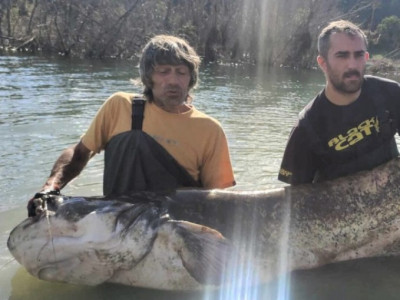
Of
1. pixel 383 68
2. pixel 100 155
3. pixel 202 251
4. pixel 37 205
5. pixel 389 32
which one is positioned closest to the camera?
pixel 202 251

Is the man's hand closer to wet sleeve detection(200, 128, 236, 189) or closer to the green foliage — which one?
wet sleeve detection(200, 128, 236, 189)

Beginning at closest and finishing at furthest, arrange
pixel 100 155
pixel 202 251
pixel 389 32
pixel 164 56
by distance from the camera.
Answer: pixel 202 251
pixel 164 56
pixel 100 155
pixel 389 32

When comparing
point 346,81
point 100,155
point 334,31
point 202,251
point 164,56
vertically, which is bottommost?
point 100,155

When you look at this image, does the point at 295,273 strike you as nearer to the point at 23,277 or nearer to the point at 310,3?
the point at 23,277

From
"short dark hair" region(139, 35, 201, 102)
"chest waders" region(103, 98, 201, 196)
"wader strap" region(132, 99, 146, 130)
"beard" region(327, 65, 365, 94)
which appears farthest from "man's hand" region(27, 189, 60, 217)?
"beard" region(327, 65, 365, 94)

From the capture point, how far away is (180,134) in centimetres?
383

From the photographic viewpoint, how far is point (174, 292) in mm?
3426

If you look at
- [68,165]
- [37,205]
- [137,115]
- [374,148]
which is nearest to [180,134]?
[137,115]

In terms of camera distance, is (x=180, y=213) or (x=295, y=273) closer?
(x=180, y=213)

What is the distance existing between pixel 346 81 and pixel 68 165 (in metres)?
2.33

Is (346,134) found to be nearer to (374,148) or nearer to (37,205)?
(374,148)

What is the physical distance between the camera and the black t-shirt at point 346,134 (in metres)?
4.13

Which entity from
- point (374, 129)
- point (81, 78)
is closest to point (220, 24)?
point (81, 78)

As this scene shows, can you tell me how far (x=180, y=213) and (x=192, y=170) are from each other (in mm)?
581
